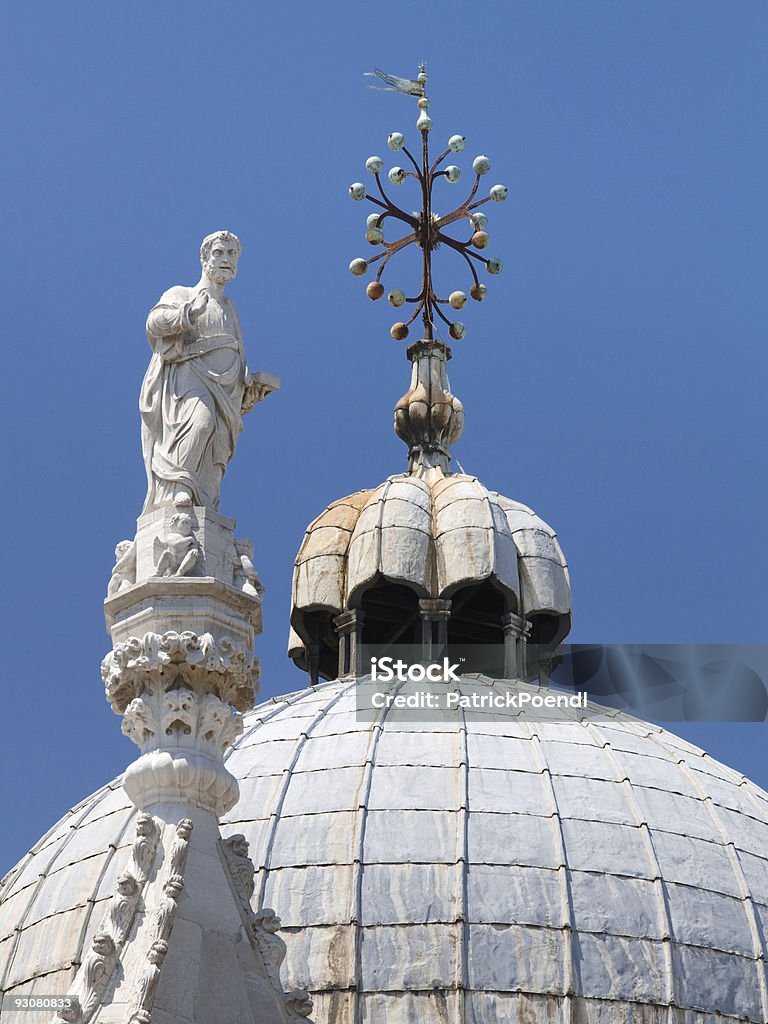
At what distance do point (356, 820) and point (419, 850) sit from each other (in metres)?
1.12

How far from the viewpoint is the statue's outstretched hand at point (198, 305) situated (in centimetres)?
2472

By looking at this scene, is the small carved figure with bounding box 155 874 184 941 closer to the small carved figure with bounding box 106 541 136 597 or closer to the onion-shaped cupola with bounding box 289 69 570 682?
the small carved figure with bounding box 106 541 136 597

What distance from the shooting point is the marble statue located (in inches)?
945

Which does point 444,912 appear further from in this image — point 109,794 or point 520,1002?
point 109,794

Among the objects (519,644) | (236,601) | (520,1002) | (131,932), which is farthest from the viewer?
(519,644)

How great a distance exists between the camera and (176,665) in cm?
2261

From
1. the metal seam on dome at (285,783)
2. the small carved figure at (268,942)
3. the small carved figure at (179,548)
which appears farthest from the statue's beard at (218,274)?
the metal seam on dome at (285,783)

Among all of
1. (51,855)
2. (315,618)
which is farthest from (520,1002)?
(315,618)

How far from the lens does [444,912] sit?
37.7 m

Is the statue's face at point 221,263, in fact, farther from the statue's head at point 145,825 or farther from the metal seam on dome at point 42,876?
the metal seam on dome at point 42,876

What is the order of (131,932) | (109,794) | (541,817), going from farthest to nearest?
(109,794) → (541,817) → (131,932)

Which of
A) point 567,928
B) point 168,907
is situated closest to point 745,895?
point 567,928

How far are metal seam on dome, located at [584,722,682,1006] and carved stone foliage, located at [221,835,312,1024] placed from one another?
53.3 ft

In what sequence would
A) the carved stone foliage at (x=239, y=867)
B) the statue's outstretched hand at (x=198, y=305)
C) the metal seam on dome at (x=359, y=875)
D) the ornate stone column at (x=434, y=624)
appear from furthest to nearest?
the ornate stone column at (x=434, y=624) → the metal seam on dome at (x=359, y=875) → the statue's outstretched hand at (x=198, y=305) → the carved stone foliage at (x=239, y=867)
